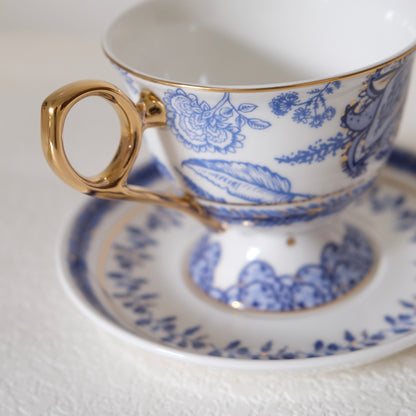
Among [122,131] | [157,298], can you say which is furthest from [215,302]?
[122,131]

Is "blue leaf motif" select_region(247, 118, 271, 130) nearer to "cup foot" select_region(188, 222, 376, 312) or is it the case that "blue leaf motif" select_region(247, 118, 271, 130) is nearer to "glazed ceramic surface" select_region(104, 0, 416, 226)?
"glazed ceramic surface" select_region(104, 0, 416, 226)

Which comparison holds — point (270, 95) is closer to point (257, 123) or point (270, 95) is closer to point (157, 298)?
point (257, 123)

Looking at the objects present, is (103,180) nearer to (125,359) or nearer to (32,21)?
(125,359)

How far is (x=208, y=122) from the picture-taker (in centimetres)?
43

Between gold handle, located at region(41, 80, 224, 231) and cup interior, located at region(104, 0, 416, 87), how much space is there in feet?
0.33

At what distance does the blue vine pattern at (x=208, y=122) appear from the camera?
1.36 feet

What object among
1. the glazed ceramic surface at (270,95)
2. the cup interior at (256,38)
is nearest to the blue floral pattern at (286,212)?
the glazed ceramic surface at (270,95)

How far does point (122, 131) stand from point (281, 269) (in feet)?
0.62

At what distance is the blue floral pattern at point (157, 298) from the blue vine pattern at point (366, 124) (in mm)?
122

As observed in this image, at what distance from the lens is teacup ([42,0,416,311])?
1.37ft

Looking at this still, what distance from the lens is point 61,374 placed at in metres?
0.48

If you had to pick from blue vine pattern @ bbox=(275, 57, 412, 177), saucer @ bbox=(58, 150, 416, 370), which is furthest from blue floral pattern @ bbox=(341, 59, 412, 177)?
saucer @ bbox=(58, 150, 416, 370)

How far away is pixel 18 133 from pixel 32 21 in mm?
380

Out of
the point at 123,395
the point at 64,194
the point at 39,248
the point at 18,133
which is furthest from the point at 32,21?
the point at 123,395
